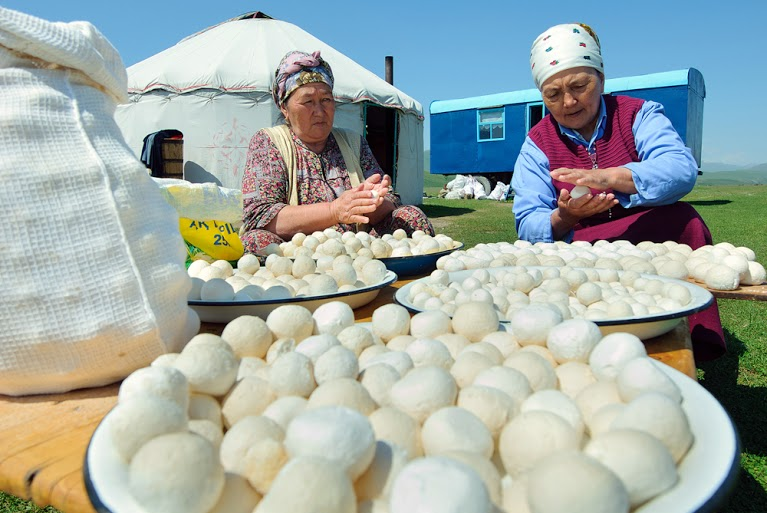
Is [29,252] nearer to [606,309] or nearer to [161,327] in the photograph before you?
[161,327]

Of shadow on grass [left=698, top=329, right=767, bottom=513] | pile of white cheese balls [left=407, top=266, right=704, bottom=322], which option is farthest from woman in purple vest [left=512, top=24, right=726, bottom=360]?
pile of white cheese balls [left=407, top=266, right=704, bottom=322]

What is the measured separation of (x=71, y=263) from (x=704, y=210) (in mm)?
11037

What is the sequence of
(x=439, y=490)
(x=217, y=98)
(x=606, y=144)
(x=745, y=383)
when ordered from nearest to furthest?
(x=439, y=490), (x=606, y=144), (x=745, y=383), (x=217, y=98)

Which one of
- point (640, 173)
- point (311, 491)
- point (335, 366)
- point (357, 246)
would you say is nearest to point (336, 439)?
point (311, 491)

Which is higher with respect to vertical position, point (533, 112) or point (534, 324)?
point (533, 112)

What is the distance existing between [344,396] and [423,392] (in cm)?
7

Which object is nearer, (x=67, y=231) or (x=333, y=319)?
(x=67, y=231)

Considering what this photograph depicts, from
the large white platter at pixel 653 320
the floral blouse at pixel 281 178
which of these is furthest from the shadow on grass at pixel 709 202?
the large white platter at pixel 653 320

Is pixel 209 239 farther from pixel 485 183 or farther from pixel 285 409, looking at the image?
pixel 485 183

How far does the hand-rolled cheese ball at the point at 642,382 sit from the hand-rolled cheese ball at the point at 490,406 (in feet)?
0.35

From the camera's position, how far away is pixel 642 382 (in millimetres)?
521

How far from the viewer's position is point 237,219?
434cm

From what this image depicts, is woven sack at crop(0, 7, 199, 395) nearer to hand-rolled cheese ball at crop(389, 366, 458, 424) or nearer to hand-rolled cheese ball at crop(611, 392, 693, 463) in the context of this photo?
hand-rolled cheese ball at crop(389, 366, 458, 424)

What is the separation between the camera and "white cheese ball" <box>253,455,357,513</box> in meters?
0.36
